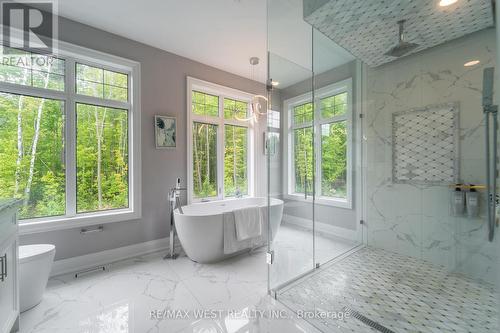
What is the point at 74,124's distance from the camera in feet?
8.30

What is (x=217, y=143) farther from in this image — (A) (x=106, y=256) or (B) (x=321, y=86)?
(A) (x=106, y=256)

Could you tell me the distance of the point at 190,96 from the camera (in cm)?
328

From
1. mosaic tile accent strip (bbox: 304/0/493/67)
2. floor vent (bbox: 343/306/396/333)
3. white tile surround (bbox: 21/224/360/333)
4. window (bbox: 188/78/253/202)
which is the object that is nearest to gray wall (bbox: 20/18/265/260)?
window (bbox: 188/78/253/202)

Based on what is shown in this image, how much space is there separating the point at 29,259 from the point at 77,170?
3.78 feet

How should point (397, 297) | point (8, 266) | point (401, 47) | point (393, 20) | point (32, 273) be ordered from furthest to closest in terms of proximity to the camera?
point (401, 47)
point (393, 20)
point (397, 297)
point (32, 273)
point (8, 266)

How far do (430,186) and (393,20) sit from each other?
70.2 inches

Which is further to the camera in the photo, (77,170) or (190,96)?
(190,96)

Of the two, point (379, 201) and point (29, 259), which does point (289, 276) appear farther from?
point (29, 259)

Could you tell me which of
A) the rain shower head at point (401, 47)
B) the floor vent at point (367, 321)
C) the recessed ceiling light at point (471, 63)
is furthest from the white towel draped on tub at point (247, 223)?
the recessed ceiling light at point (471, 63)

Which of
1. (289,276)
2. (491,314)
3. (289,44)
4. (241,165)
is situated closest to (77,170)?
(241,165)

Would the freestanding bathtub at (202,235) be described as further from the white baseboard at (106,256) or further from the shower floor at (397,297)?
the shower floor at (397,297)

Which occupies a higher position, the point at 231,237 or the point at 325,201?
the point at 325,201

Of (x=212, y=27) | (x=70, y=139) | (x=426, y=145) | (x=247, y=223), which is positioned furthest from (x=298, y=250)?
(x=70, y=139)

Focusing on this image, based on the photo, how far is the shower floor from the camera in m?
1.60
